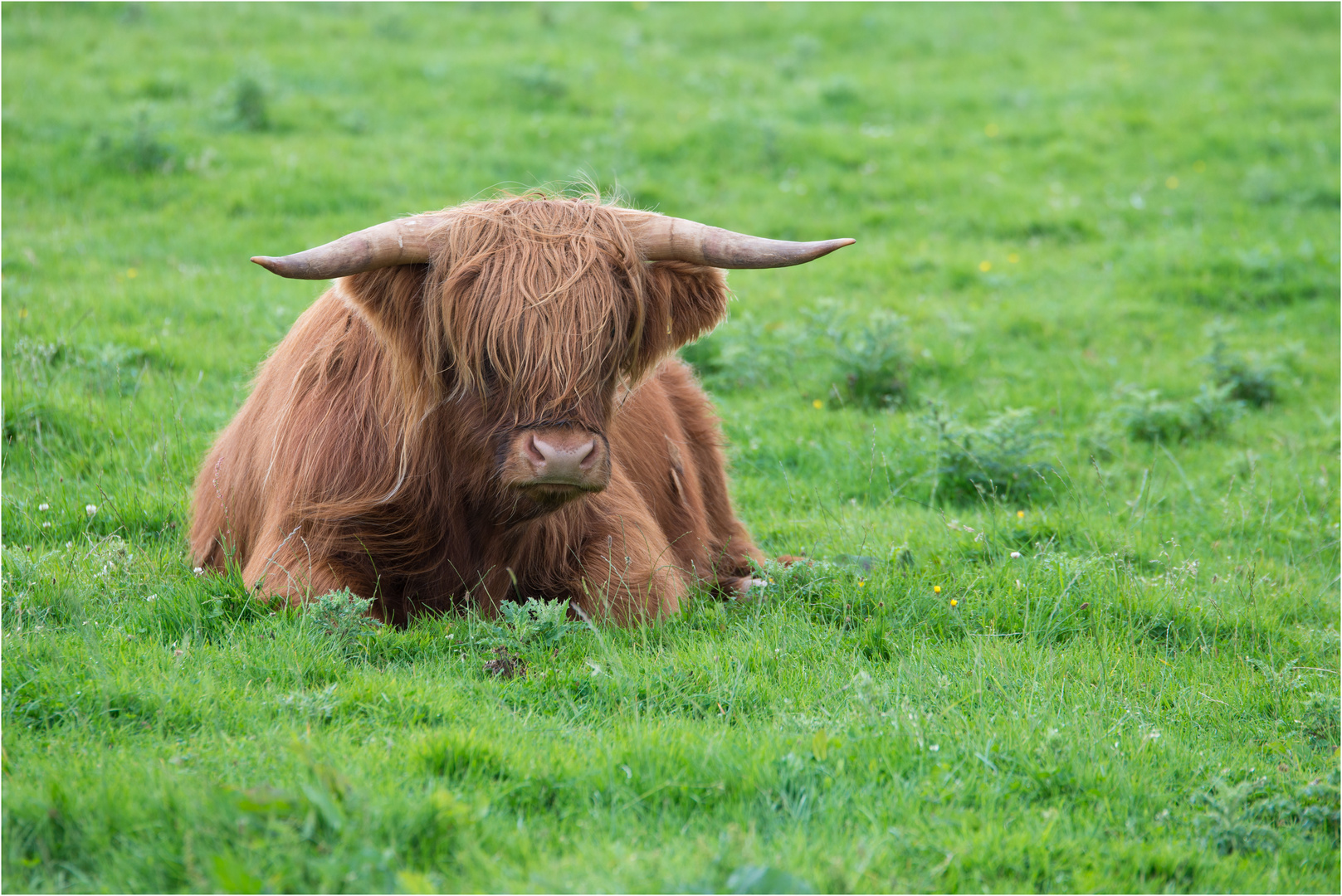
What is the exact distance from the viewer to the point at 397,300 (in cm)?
411

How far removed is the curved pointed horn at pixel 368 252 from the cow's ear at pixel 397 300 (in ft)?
0.13

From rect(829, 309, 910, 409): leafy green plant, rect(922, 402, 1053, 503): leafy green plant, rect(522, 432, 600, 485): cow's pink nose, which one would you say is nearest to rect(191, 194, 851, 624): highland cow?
rect(522, 432, 600, 485): cow's pink nose

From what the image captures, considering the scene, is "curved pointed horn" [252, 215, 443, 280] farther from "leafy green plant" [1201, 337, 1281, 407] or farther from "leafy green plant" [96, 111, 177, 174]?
"leafy green plant" [96, 111, 177, 174]

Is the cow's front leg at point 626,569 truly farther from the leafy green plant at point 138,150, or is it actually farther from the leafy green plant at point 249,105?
the leafy green plant at point 249,105

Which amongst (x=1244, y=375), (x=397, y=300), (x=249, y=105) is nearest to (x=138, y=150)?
(x=249, y=105)

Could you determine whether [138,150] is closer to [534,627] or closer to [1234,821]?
[534,627]

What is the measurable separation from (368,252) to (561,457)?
0.91 metres

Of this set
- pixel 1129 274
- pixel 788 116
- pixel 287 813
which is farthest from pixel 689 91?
pixel 287 813

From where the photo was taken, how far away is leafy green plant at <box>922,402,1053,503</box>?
598 centimetres

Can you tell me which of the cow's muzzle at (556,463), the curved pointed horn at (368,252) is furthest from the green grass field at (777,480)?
the curved pointed horn at (368,252)

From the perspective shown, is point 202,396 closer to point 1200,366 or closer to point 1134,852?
point 1134,852

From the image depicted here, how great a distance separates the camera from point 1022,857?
9.61ft

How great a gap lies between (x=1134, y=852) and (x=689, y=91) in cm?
1094

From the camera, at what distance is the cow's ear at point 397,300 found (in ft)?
13.4
